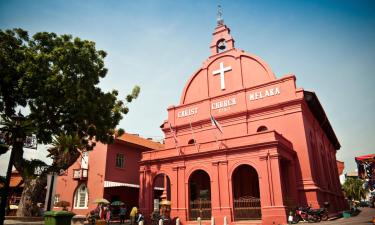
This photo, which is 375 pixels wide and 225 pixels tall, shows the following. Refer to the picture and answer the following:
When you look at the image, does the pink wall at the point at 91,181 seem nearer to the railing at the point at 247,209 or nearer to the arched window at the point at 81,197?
the arched window at the point at 81,197

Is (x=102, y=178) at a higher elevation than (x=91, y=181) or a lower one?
higher

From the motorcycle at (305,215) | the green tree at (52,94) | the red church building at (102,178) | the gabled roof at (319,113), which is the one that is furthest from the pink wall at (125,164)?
the gabled roof at (319,113)

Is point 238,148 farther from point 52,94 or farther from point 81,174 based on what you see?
point 81,174

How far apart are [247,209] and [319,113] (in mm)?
12942

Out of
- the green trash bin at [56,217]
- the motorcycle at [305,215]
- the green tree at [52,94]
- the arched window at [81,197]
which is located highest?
the green tree at [52,94]

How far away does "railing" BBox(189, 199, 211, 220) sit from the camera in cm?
1903

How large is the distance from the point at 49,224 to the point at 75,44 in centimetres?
1218

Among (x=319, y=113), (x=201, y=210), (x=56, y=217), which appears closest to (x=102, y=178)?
(x=201, y=210)

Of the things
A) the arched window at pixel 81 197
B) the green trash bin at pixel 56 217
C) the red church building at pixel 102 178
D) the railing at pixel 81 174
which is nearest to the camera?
the green trash bin at pixel 56 217

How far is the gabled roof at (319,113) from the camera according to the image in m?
22.0

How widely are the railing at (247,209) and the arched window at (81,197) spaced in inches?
602

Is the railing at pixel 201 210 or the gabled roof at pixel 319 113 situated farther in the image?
the gabled roof at pixel 319 113

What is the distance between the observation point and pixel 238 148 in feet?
61.8

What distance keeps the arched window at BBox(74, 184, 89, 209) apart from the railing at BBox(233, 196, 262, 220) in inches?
602
